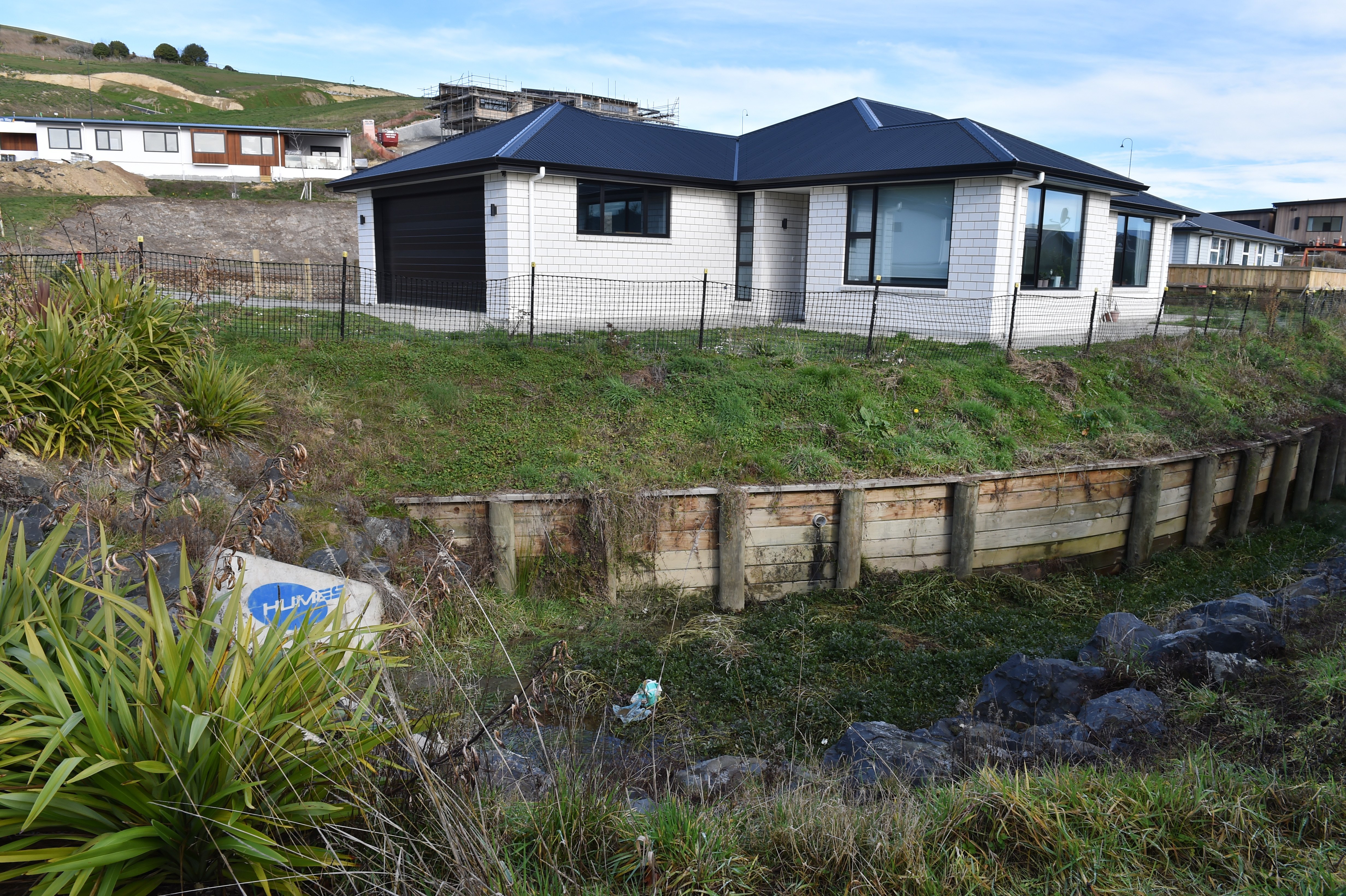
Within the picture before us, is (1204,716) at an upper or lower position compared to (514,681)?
upper

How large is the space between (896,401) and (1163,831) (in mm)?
8034

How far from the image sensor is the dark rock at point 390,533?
7.80 metres

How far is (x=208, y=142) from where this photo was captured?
4859 centimetres

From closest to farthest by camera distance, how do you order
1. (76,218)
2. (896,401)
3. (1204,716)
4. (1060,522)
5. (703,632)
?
1. (1204,716)
2. (703,632)
3. (1060,522)
4. (896,401)
5. (76,218)

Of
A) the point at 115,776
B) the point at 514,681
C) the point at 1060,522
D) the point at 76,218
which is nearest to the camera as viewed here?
the point at 115,776

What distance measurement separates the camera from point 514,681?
22.7ft

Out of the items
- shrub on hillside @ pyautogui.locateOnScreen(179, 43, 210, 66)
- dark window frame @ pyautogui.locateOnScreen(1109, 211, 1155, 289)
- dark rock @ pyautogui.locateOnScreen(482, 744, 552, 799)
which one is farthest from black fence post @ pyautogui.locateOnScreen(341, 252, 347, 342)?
shrub on hillside @ pyautogui.locateOnScreen(179, 43, 210, 66)

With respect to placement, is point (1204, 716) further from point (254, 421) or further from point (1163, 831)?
point (254, 421)

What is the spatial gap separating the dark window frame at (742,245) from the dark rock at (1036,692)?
1288cm

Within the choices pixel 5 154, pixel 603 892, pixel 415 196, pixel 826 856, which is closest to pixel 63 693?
pixel 603 892

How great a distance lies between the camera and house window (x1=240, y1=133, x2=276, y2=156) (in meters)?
49.2

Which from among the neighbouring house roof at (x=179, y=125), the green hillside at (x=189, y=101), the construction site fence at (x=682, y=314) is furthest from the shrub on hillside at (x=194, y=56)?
the construction site fence at (x=682, y=314)

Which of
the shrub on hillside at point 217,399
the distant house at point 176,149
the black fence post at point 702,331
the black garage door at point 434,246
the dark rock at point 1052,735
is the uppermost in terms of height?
the distant house at point 176,149

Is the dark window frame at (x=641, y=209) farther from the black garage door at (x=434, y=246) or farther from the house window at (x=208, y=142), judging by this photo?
the house window at (x=208, y=142)
